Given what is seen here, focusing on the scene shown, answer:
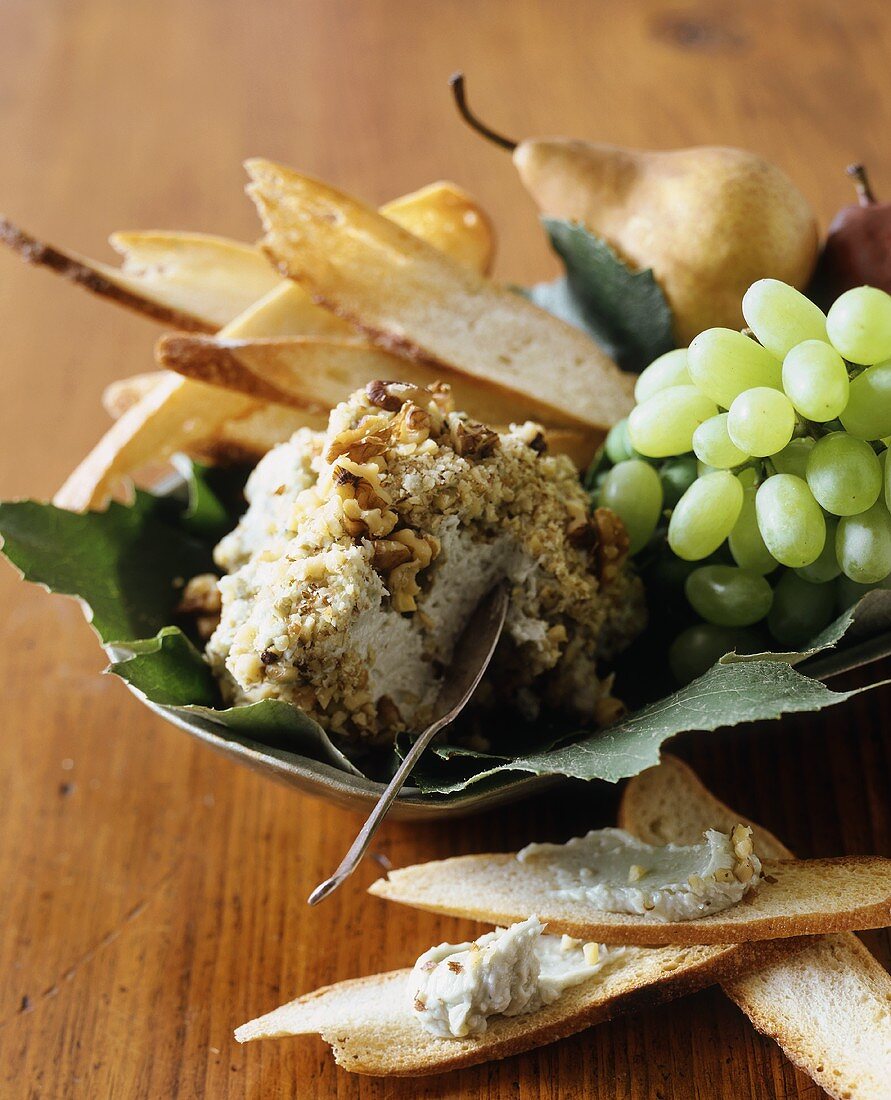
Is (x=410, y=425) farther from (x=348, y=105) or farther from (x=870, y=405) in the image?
(x=348, y=105)

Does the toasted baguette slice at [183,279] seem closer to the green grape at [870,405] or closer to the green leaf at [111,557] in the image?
the green leaf at [111,557]

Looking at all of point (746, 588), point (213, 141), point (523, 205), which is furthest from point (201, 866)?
point (213, 141)

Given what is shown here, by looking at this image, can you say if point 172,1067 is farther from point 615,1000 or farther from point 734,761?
point 734,761

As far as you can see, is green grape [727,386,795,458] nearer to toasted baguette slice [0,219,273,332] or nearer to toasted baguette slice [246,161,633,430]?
toasted baguette slice [246,161,633,430]

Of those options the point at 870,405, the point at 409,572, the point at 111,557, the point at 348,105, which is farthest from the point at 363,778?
the point at 348,105

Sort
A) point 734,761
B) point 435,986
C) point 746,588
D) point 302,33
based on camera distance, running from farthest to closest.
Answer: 1. point 302,33
2. point 734,761
3. point 746,588
4. point 435,986

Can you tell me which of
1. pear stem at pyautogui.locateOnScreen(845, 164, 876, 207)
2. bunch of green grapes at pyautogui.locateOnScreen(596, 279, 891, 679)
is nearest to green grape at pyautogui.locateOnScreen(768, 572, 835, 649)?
bunch of green grapes at pyautogui.locateOnScreen(596, 279, 891, 679)

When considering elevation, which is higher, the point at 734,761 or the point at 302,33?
the point at 302,33
